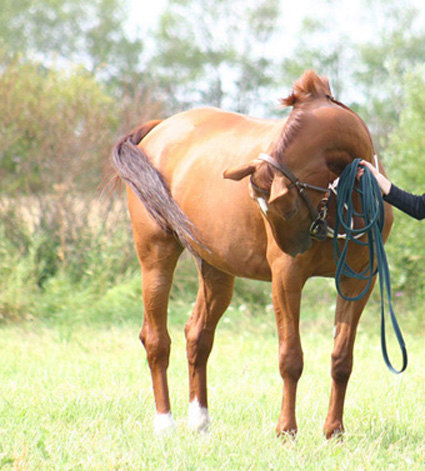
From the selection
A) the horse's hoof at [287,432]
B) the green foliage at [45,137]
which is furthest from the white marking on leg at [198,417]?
the green foliage at [45,137]

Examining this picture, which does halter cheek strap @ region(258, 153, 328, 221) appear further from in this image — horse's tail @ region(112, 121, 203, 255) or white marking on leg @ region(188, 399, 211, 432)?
white marking on leg @ region(188, 399, 211, 432)

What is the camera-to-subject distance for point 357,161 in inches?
127

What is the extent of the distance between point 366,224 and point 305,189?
34 centimetres

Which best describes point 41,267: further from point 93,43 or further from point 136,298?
point 93,43

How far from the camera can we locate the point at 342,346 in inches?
143

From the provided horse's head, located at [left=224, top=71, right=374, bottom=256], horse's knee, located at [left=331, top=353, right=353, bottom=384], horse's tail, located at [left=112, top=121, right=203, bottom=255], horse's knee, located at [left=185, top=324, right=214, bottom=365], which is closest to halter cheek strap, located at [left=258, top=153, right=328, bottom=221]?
horse's head, located at [left=224, top=71, right=374, bottom=256]

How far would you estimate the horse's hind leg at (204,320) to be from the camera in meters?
4.37

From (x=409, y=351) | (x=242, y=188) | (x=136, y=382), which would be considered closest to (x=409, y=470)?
(x=242, y=188)

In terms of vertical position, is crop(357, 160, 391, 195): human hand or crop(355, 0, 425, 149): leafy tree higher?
crop(357, 160, 391, 195): human hand

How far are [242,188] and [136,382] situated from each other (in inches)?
88.1

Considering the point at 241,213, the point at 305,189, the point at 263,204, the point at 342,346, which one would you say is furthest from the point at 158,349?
the point at 305,189

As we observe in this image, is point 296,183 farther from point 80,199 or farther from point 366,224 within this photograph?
point 80,199

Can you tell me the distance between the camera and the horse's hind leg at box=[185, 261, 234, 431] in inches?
172

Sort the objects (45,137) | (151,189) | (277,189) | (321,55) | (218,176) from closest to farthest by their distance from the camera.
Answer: (277,189) → (218,176) → (151,189) → (45,137) → (321,55)
